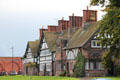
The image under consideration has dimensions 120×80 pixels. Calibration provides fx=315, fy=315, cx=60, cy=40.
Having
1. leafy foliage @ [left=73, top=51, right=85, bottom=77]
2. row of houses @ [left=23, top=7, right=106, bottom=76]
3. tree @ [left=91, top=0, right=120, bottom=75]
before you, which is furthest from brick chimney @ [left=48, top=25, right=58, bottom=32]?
tree @ [left=91, top=0, right=120, bottom=75]

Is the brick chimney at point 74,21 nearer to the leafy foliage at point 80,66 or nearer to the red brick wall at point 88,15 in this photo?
the red brick wall at point 88,15

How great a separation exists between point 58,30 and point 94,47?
20135 millimetres

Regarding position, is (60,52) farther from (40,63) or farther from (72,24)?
(40,63)

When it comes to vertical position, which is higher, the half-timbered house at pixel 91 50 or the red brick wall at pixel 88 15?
the red brick wall at pixel 88 15

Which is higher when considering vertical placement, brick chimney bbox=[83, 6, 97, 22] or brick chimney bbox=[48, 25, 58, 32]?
brick chimney bbox=[83, 6, 97, 22]

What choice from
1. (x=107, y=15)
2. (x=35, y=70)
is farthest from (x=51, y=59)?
(x=107, y=15)

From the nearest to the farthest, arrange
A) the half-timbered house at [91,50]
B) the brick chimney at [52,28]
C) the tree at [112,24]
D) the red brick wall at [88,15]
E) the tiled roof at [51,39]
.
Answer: the tree at [112,24] → the half-timbered house at [91,50] → the red brick wall at [88,15] → the tiled roof at [51,39] → the brick chimney at [52,28]

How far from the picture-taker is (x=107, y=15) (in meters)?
33.3

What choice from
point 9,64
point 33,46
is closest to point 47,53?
point 33,46

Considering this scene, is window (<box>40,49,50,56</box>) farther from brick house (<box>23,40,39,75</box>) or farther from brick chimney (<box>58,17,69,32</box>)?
brick chimney (<box>58,17,69,32</box>)

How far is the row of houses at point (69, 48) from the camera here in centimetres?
5128

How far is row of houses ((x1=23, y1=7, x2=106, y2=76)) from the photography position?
51281 millimetres

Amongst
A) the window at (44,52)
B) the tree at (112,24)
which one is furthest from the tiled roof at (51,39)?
the tree at (112,24)

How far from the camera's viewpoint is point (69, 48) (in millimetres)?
55469
